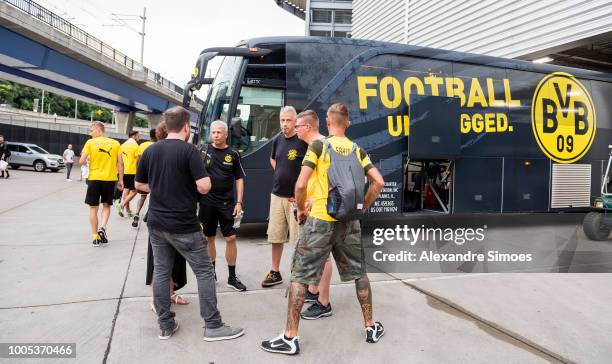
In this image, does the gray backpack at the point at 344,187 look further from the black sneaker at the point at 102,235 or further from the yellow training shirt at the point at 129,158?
the yellow training shirt at the point at 129,158

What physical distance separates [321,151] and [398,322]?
5.86 feet

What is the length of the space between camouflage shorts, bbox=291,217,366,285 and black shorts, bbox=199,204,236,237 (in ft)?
4.47

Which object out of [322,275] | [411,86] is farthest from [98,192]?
[411,86]

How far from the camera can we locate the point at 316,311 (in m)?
3.88

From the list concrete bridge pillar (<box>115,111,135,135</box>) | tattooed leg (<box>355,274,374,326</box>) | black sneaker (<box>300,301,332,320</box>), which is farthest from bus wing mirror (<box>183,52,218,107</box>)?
concrete bridge pillar (<box>115,111,135,135</box>)

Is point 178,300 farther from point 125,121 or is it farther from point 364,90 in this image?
point 125,121

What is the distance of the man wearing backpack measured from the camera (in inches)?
124

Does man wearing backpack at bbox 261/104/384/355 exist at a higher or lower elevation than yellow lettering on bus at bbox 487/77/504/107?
lower

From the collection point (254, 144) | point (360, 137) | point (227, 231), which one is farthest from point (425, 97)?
point (227, 231)

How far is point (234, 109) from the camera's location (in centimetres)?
669

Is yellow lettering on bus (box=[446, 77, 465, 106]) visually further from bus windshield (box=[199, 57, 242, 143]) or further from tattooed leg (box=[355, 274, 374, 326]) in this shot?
tattooed leg (box=[355, 274, 374, 326])

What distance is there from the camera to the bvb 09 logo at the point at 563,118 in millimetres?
8547

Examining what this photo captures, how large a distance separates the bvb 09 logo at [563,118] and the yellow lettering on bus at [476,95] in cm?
131

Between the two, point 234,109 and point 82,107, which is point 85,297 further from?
point 82,107
